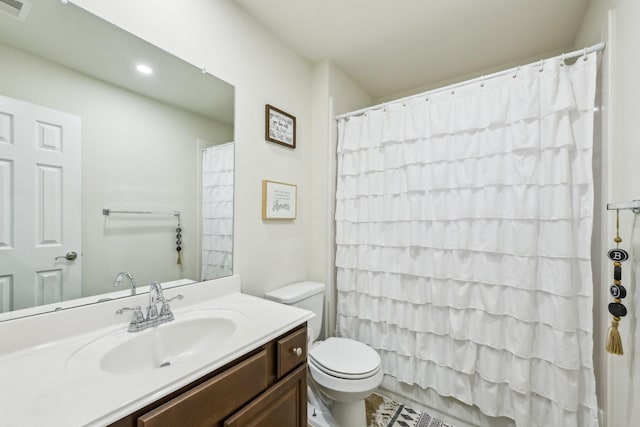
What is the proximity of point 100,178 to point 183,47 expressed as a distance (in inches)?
29.3

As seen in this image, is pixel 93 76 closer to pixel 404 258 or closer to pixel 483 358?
pixel 404 258

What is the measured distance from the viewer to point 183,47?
50.6 inches

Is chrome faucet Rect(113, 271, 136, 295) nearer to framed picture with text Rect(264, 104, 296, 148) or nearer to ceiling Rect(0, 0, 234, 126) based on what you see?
ceiling Rect(0, 0, 234, 126)

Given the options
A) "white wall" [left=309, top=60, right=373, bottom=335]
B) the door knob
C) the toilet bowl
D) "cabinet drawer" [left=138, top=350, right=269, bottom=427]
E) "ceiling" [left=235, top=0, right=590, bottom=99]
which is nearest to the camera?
"cabinet drawer" [left=138, top=350, right=269, bottom=427]

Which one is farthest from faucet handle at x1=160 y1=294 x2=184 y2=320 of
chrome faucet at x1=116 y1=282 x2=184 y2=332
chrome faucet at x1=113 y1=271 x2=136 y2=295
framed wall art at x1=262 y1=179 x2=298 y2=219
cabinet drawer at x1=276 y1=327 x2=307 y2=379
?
framed wall art at x1=262 y1=179 x2=298 y2=219

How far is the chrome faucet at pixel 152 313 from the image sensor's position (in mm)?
1012

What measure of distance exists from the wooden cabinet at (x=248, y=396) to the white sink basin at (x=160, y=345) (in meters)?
0.09

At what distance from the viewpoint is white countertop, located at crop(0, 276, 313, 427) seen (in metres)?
0.57

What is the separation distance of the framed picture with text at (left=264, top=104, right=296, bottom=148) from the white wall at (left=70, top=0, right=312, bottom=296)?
4 cm

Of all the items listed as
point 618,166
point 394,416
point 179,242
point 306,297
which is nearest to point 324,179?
point 306,297

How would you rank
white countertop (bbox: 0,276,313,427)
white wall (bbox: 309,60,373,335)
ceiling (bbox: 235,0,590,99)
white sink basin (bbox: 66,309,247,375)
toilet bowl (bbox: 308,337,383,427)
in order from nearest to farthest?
1. white countertop (bbox: 0,276,313,427)
2. white sink basin (bbox: 66,309,247,375)
3. toilet bowl (bbox: 308,337,383,427)
4. ceiling (bbox: 235,0,590,99)
5. white wall (bbox: 309,60,373,335)

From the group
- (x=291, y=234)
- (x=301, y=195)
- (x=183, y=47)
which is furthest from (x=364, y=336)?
(x=183, y=47)

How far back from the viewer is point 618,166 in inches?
45.3

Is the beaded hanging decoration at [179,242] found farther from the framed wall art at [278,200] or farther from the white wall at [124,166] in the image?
the framed wall art at [278,200]
